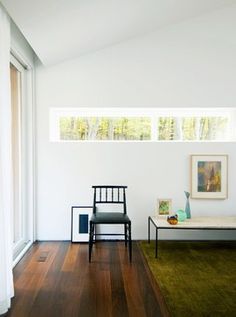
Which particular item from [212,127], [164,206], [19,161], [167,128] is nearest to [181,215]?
[164,206]

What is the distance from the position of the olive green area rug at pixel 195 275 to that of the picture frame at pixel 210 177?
0.67m

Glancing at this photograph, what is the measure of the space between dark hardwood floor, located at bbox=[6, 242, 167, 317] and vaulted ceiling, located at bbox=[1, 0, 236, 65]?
7.89 ft

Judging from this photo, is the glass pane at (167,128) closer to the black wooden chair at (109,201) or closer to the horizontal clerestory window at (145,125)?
the horizontal clerestory window at (145,125)

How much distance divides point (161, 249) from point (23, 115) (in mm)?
2477

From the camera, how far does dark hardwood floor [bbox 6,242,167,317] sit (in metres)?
2.30

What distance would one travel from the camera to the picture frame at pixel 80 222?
402cm

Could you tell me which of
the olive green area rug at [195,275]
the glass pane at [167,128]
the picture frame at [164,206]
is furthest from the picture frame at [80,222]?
the glass pane at [167,128]

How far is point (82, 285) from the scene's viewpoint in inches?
107

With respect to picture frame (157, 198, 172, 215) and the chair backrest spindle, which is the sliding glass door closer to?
the chair backrest spindle

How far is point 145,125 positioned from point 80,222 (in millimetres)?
1643

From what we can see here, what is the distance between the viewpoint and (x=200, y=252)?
3689 mm

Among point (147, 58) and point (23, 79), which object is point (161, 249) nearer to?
point (147, 58)

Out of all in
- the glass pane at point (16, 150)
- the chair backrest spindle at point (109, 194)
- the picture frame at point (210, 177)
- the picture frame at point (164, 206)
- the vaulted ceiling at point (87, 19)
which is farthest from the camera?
the picture frame at point (210, 177)

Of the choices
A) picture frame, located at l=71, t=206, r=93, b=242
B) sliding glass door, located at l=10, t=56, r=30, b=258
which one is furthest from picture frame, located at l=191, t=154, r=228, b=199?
sliding glass door, located at l=10, t=56, r=30, b=258
